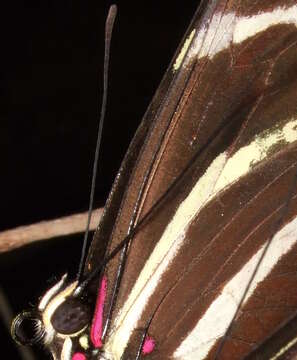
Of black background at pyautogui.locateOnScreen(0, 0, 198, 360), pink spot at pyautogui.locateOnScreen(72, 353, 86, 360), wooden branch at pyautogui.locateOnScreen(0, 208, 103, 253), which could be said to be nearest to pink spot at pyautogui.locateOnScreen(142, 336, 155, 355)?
pink spot at pyautogui.locateOnScreen(72, 353, 86, 360)

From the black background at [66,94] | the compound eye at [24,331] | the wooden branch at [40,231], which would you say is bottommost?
the compound eye at [24,331]

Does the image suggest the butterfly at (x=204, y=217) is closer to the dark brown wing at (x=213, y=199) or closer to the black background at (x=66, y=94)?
the dark brown wing at (x=213, y=199)

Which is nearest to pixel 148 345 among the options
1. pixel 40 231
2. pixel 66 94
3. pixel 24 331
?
pixel 24 331

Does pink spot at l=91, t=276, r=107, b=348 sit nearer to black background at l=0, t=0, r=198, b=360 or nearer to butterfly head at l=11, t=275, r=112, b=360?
butterfly head at l=11, t=275, r=112, b=360

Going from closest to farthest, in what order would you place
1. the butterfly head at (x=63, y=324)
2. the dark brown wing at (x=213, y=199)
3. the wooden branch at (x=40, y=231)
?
the dark brown wing at (x=213, y=199)
the butterfly head at (x=63, y=324)
the wooden branch at (x=40, y=231)

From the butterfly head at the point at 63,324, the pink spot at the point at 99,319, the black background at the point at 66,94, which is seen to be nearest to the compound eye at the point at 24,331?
the butterfly head at the point at 63,324

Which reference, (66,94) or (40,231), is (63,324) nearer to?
(40,231)
